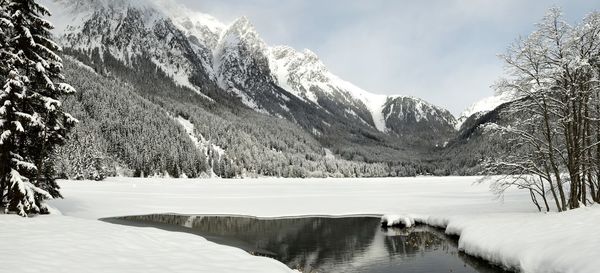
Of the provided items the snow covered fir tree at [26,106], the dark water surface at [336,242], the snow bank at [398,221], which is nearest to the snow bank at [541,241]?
the dark water surface at [336,242]

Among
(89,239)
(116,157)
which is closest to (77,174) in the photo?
(116,157)

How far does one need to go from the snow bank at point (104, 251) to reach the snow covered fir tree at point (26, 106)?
1.83 m

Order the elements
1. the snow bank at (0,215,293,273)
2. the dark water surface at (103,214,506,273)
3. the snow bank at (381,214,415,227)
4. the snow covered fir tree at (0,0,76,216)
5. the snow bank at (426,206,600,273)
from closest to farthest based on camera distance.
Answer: the snow bank at (0,215,293,273), the snow bank at (426,206,600,273), the snow covered fir tree at (0,0,76,216), the dark water surface at (103,214,506,273), the snow bank at (381,214,415,227)

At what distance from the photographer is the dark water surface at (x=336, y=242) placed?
2161 cm

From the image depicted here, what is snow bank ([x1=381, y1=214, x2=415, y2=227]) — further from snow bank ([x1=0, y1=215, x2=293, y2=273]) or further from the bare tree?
snow bank ([x1=0, y1=215, x2=293, y2=273])

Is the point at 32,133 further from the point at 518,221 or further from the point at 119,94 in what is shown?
the point at 119,94

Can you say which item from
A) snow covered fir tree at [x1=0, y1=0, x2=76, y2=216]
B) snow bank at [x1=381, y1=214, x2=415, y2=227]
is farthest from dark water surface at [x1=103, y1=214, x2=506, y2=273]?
snow covered fir tree at [x1=0, y1=0, x2=76, y2=216]

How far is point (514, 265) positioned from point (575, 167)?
7983mm

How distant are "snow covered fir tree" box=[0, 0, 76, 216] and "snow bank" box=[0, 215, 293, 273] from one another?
183 cm

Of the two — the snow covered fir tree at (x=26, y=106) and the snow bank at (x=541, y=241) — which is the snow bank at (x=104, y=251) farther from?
the snow bank at (x=541, y=241)

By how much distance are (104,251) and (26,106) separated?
10.6 meters

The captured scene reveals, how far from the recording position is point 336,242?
1100 inches

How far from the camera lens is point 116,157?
124 metres

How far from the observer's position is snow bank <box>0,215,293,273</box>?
448 inches
